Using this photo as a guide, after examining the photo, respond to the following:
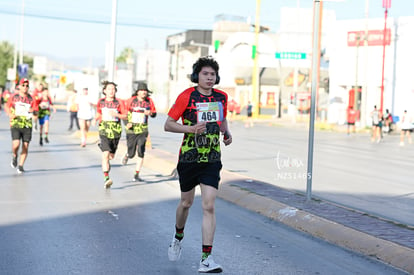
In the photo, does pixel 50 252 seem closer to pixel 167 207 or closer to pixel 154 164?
pixel 167 207

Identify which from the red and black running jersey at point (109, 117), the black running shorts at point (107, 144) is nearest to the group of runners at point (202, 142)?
the black running shorts at point (107, 144)

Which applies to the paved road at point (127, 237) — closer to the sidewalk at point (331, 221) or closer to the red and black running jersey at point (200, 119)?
the sidewalk at point (331, 221)

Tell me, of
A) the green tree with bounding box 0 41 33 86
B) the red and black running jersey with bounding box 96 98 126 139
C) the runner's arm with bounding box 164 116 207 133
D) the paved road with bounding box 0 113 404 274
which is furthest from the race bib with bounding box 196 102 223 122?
the green tree with bounding box 0 41 33 86

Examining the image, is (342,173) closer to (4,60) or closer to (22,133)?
(22,133)

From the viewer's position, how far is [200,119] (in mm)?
6680

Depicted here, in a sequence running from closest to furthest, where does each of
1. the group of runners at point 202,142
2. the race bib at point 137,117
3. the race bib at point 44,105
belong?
the group of runners at point 202,142, the race bib at point 137,117, the race bib at point 44,105

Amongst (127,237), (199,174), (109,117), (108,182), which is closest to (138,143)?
(109,117)

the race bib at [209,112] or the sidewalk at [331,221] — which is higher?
the race bib at [209,112]

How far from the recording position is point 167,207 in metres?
10.7

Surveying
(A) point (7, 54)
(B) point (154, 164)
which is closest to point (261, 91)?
(A) point (7, 54)

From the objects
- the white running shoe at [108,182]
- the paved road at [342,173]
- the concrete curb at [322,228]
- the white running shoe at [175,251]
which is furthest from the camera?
the white running shoe at [108,182]

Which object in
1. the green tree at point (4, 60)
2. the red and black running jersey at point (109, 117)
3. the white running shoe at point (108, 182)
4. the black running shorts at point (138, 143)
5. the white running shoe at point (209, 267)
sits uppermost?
the green tree at point (4, 60)

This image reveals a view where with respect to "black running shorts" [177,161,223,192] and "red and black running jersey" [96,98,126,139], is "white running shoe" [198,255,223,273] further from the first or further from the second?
"red and black running jersey" [96,98,126,139]

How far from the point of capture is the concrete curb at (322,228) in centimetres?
714
